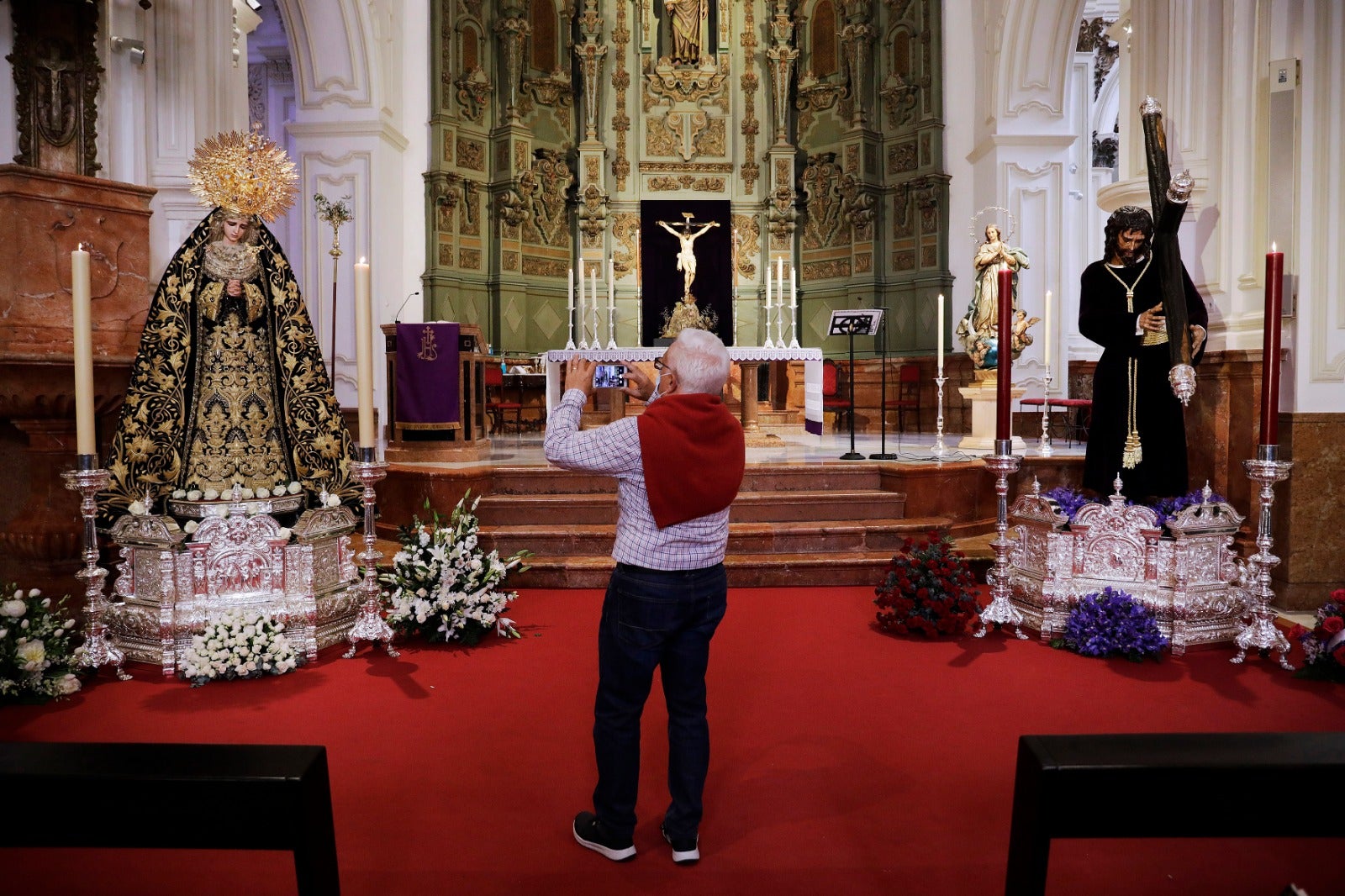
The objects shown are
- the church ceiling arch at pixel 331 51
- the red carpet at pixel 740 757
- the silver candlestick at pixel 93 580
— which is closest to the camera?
the red carpet at pixel 740 757

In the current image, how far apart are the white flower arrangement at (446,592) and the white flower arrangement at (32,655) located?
4.67 ft

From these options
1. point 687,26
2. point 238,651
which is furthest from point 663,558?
point 687,26

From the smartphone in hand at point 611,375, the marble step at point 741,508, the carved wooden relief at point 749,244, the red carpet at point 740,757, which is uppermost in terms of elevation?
the carved wooden relief at point 749,244

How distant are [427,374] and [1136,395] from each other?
557 centimetres

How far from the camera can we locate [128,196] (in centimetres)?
529

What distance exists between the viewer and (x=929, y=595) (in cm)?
491

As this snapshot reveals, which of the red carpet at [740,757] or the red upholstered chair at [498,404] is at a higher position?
the red upholstered chair at [498,404]

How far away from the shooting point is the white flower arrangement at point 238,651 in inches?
162

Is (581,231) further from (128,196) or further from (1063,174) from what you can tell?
(128,196)

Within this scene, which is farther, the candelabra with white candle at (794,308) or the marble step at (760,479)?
the candelabra with white candle at (794,308)

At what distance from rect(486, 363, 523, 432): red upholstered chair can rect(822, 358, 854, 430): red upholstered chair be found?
4287 millimetres

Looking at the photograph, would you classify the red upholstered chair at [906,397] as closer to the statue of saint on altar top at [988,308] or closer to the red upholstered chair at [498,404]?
the statue of saint on altar top at [988,308]

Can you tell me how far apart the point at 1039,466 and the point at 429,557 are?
4903 mm

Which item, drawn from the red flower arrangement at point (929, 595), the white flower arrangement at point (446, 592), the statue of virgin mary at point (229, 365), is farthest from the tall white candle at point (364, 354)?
the red flower arrangement at point (929, 595)
